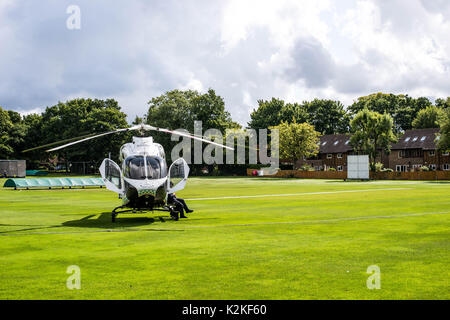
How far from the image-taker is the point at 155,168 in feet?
64.2

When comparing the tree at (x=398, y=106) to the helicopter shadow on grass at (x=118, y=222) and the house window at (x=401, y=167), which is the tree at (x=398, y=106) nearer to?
the house window at (x=401, y=167)

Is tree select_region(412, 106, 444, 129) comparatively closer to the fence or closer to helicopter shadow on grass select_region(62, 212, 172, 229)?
the fence

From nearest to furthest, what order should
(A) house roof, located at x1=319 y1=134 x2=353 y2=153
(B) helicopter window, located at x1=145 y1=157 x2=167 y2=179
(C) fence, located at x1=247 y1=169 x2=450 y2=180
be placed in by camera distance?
(B) helicopter window, located at x1=145 y1=157 x2=167 y2=179
(C) fence, located at x1=247 y1=169 x2=450 y2=180
(A) house roof, located at x1=319 y1=134 x2=353 y2=153

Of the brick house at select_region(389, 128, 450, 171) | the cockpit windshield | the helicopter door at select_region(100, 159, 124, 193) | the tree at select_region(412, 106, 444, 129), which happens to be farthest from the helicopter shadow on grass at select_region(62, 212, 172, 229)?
the tree at select_region(412, 106, 444, 129)

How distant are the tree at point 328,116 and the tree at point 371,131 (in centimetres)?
3933

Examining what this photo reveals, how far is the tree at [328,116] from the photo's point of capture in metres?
132

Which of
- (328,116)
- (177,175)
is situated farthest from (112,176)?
(328,116)

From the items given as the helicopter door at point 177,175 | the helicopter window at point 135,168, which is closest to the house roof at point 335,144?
the helicopter door at point 177,175

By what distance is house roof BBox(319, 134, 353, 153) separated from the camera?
114 metres

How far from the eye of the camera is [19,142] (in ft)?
392

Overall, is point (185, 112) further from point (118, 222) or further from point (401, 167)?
point (118, 222)

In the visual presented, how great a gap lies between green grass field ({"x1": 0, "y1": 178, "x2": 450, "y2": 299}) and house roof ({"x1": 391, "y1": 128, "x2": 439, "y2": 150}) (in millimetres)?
86643
